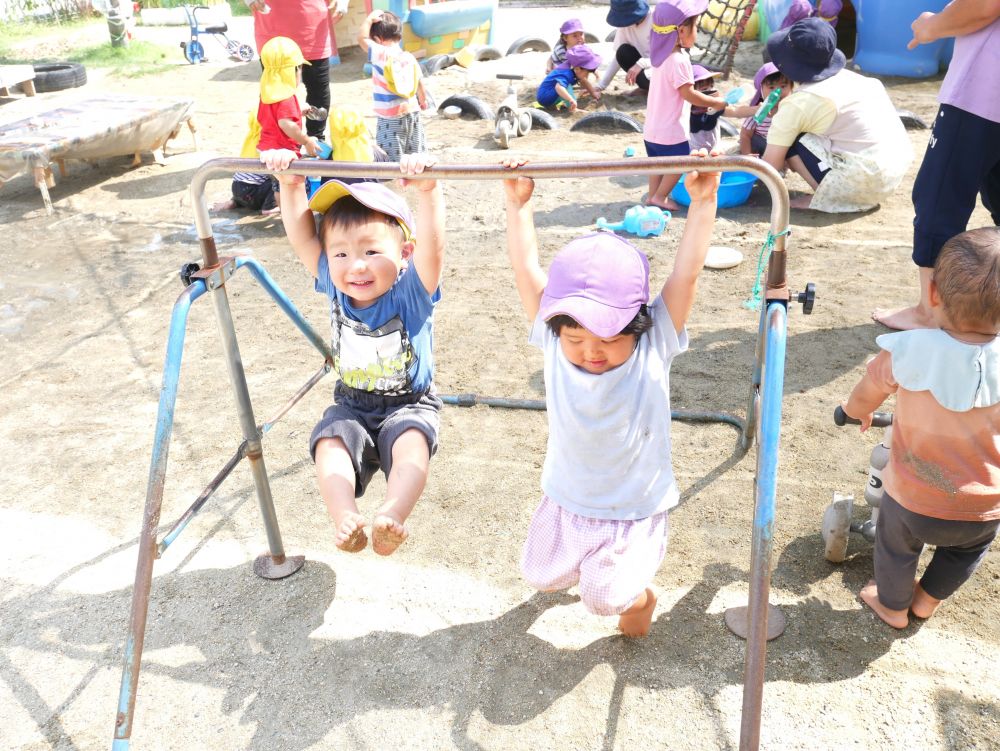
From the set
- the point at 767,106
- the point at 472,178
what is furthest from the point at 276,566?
the point at 767,106

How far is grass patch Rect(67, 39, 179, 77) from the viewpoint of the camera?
11.8 metres

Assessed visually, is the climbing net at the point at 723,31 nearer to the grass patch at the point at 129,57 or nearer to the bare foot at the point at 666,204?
the bare foot at the point at 666,204

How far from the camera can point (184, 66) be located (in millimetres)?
11734

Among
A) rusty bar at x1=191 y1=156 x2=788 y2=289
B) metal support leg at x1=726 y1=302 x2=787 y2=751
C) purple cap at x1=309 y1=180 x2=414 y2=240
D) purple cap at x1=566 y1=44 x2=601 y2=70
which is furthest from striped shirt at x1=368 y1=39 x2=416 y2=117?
metal support leg at x1=726 y1=302 x2=787 y2=751

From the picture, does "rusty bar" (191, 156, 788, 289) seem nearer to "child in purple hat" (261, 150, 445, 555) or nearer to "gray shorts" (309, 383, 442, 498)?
"child in purple hat" (261, 150, 445, 555)

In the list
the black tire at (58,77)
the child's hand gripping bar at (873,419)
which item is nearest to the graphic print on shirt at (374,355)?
the child's hand gripping bar at (873,419)

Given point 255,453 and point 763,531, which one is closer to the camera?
point 763,531

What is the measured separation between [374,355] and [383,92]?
4169 millimetres

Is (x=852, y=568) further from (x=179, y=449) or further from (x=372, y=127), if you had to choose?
(x=372, y=127)

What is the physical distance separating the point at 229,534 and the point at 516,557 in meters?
1.03

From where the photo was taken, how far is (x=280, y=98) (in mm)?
5434

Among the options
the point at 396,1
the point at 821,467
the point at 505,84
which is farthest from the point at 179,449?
the point at 396,1

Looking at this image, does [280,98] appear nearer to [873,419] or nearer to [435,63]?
[873,419]

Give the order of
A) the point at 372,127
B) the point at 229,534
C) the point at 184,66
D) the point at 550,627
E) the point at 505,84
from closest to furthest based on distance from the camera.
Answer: the point at 550,627, the point at 229,534, the point at 372,127, the point at 505,84, the point at 184,66
